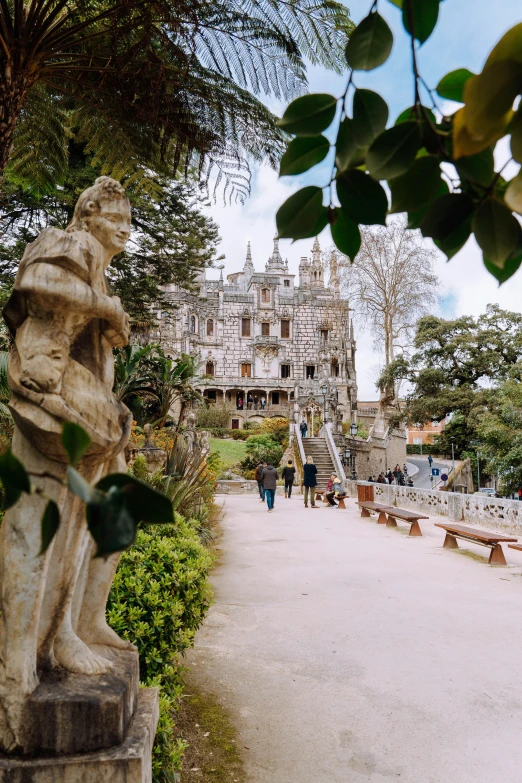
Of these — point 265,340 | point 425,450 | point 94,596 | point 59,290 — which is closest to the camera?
point 59,290

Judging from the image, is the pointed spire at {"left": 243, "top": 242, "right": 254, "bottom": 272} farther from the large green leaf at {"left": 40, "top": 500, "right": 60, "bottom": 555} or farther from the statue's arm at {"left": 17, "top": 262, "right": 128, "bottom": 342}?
the large green leaf at {"left": 40, "top": 500, "right": 60, "bottom": 555}

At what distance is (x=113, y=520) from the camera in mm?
458

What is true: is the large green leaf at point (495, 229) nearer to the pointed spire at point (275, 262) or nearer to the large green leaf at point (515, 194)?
the large green leaf at point (515, 194)

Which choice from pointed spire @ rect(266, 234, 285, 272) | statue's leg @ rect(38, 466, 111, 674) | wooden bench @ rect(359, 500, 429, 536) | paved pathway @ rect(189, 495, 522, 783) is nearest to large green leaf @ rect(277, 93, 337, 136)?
statue's leg @ rect(38, 466, 111, 674)

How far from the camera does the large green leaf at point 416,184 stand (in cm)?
60

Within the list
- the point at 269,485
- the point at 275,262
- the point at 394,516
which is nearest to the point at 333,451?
the point at 269,485

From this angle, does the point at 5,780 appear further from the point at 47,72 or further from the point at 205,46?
the point at 205,46

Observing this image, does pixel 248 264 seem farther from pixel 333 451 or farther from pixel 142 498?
pixel 142 498

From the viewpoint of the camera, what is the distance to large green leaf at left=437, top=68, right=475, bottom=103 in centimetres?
60

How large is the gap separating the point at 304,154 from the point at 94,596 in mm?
1897

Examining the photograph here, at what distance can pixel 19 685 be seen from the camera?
1.71 metres

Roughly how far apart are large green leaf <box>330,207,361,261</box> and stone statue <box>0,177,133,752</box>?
127cm

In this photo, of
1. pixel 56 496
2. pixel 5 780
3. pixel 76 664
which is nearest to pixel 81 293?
pixel 56 496

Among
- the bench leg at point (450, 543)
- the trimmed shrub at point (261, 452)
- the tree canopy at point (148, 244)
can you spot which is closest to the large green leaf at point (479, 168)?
the bench leg at point (450, 543)
